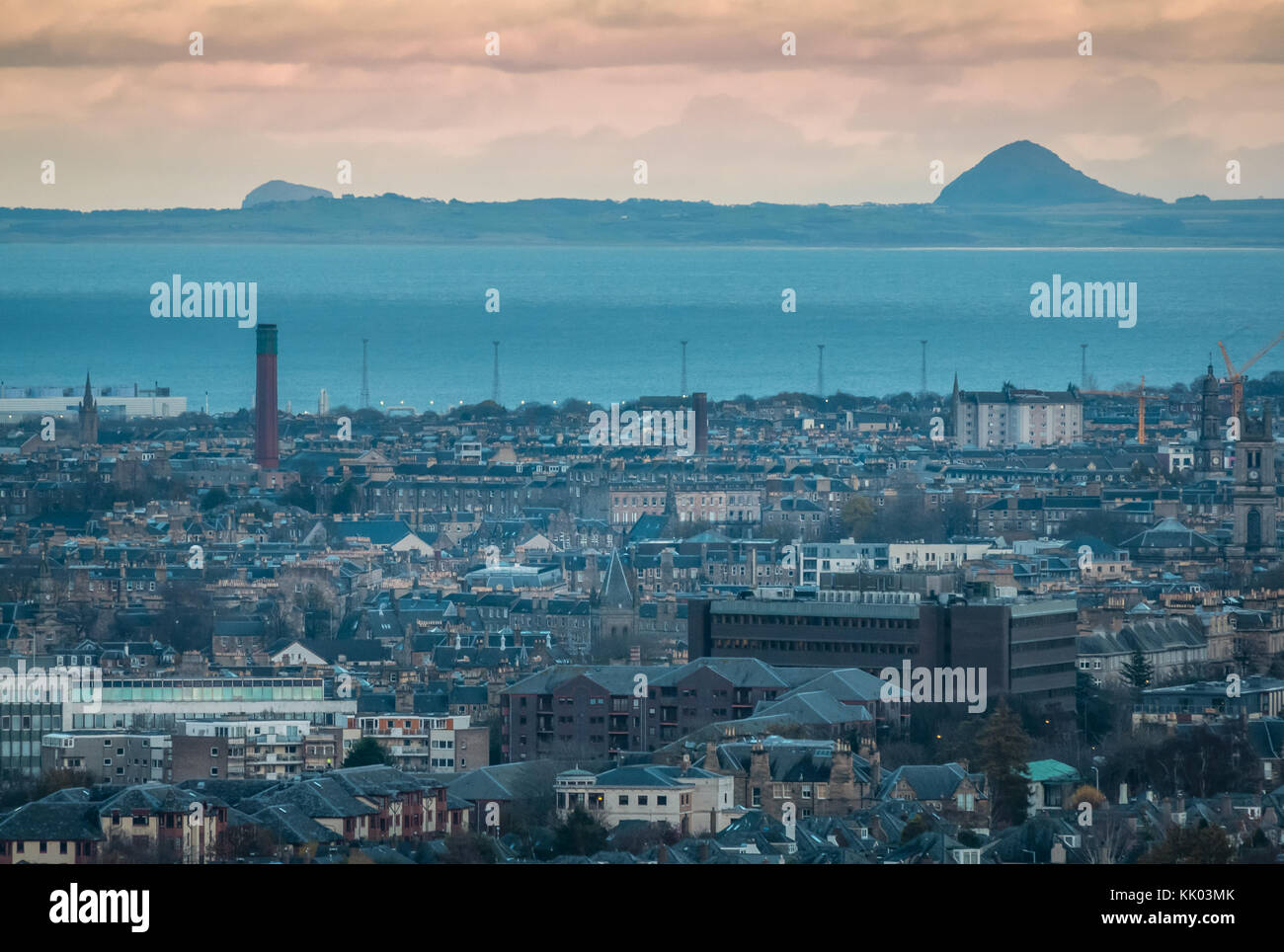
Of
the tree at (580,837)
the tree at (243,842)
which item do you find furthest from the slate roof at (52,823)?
the tree at (580,837)

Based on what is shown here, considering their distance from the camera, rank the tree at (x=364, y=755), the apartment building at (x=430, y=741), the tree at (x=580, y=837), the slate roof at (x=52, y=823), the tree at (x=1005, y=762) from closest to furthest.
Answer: the slate roof at (x=52, y=823), the tree at (x=580, y=837), the tree at (x=1005, y=762), the tree at (x=364, y=755), the apartment building at (x=430, y=741)

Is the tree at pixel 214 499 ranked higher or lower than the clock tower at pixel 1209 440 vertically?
lower

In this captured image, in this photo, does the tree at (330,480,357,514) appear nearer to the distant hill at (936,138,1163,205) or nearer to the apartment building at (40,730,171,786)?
the apartment building at (40,730,171,786)

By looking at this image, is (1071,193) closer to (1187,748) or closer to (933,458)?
(933,458)

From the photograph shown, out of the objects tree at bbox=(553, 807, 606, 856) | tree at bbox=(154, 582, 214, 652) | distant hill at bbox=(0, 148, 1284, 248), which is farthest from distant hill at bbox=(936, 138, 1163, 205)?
tree at bbox=(553, 807, 606, 856)

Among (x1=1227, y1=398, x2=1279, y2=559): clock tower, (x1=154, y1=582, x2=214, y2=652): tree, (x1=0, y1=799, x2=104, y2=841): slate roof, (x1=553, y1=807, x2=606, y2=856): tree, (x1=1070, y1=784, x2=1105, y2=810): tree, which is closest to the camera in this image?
(x1=0, y1=799, x2=104, y2=841): slate roof

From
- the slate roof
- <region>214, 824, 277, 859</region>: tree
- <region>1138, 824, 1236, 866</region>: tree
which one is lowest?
<region>214, 824, 277, 859</region>: tree

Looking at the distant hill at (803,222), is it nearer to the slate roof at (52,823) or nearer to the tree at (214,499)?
the tree at (214,499)

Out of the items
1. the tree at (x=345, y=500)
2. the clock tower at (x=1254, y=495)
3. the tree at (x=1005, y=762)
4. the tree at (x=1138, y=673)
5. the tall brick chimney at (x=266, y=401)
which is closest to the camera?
the tree at (x=1005, y=762)

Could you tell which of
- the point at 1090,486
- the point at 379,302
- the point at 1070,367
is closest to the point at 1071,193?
the point at 1070,367
